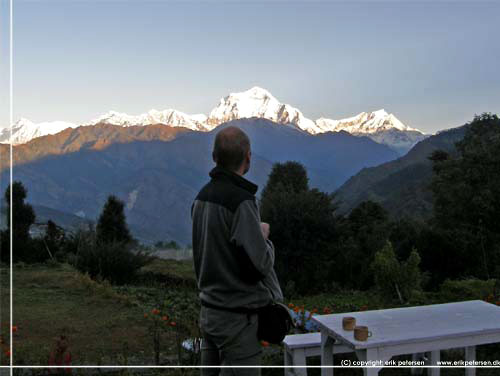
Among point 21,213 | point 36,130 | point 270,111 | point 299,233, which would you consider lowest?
point 299,233

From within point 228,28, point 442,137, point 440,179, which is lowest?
point 440,179

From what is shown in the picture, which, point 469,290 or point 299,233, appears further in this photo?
point 299,233

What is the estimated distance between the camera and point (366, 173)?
148 ft

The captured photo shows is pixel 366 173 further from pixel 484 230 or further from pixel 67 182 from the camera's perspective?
pixel 67 182

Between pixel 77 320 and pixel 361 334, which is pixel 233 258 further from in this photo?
pixel 77 320

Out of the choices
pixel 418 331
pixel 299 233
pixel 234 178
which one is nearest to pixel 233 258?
pixel 234 178

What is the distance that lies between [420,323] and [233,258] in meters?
1.63

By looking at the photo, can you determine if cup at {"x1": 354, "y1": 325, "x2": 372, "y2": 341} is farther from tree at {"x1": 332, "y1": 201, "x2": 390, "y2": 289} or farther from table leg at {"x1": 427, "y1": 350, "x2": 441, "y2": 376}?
tree at {"x1": 332, "y1": 201, "x2": 390, "y2": 289}

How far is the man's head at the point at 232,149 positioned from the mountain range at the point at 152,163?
54.6 meters

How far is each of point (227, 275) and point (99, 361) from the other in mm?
2313

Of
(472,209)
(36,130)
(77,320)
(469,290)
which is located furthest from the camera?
(36,130)

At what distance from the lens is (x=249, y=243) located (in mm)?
1677

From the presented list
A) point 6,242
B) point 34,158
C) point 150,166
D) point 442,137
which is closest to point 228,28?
point 6,242

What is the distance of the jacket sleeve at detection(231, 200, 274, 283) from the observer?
168 centimetres
